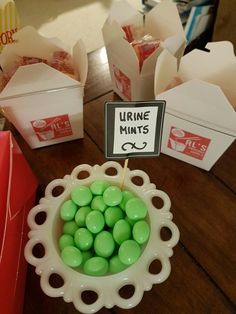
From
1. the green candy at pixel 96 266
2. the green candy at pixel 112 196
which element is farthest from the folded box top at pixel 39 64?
the green candy at pixel 96 266

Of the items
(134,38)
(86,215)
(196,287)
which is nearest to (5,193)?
(86,215)

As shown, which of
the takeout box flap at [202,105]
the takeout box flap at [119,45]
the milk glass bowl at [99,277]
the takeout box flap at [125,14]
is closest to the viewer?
the milk glass bowl at [99,277]

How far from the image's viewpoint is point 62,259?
424mm

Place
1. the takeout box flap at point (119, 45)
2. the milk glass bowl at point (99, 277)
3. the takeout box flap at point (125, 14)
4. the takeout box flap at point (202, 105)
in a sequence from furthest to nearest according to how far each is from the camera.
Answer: the takeout box flap at point (125, 14), the takeout box flap at point (119, 45), the takeout box flap at point (202, 105), the milk glass bowl at point (99, 277)

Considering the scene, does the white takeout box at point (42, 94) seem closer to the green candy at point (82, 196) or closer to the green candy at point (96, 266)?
the green candy at point (82, 196)

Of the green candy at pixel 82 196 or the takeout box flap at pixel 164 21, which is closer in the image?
the green candy at pixel 82 196

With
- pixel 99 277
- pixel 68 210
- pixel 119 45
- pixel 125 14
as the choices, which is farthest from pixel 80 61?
pixel 99 277

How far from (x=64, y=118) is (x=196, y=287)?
0.43 m

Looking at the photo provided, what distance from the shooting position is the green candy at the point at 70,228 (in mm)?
468

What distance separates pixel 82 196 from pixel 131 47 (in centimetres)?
35

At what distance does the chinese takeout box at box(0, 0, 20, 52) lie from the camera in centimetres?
59

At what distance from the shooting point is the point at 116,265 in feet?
1.40

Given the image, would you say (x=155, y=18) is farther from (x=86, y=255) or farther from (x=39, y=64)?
(x=86, y=255)

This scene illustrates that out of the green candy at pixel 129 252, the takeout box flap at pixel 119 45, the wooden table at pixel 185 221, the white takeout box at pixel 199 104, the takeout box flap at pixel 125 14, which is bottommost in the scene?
the wooden table at pixel 185 221
